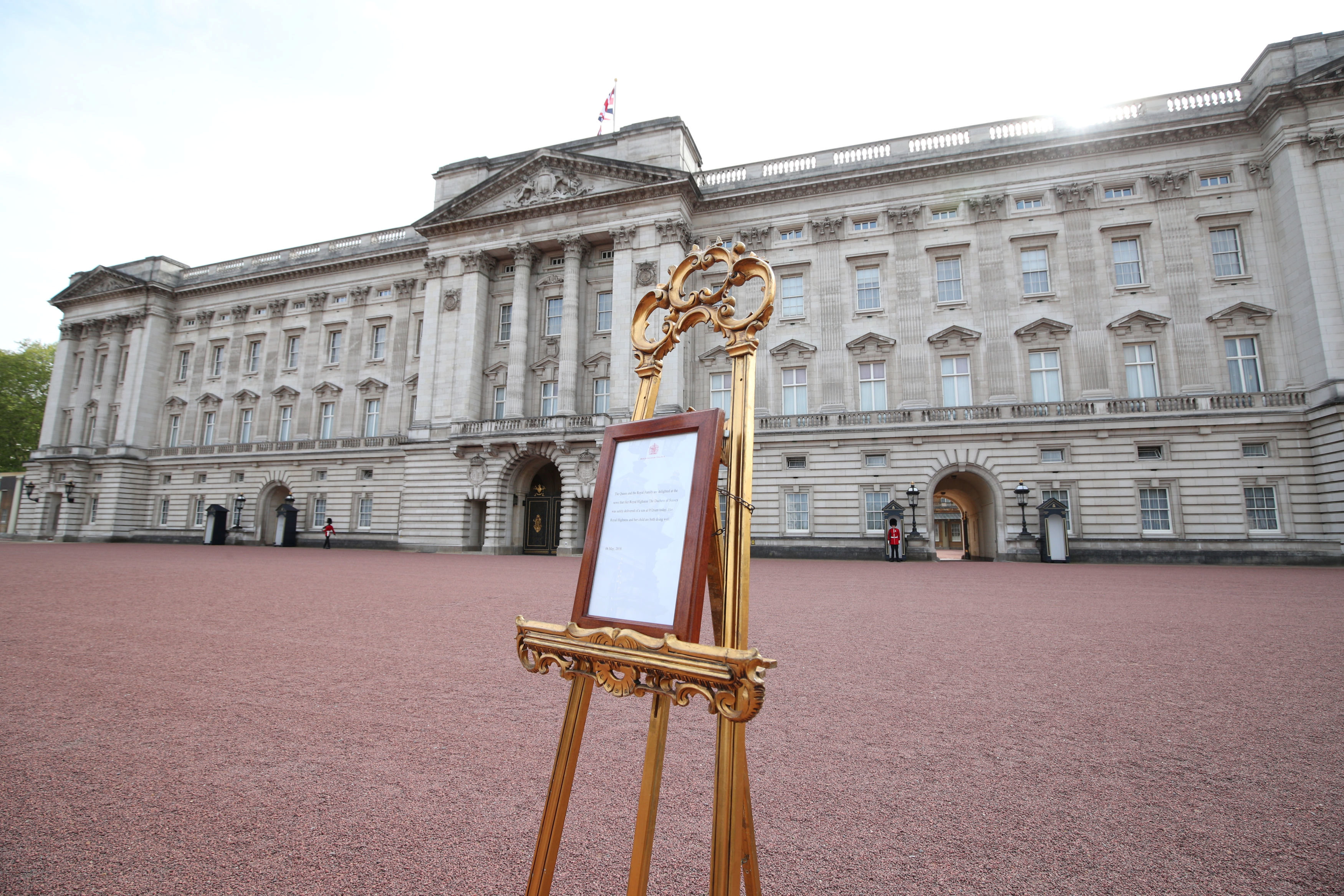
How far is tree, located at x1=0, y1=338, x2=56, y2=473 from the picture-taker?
53469 millimetres

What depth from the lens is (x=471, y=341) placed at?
3388cm

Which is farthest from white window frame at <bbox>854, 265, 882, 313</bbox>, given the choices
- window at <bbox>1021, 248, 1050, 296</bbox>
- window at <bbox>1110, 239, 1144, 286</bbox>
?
window at <bbox>1110, 239, 1144, 286</bbox>

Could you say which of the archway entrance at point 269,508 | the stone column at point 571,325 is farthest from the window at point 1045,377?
the archway entrance at point 269,508

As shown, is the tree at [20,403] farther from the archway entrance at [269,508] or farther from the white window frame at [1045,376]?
the white window frame at [1045,376]

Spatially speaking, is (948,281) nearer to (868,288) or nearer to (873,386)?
(868,288)

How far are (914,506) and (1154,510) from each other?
348 inches

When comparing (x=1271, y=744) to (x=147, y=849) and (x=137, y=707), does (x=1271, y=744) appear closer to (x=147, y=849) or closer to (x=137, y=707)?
(x=147, y=849)

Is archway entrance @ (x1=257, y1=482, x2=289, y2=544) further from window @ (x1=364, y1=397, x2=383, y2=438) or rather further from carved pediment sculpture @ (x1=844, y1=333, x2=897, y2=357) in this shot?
carved pediment sculpture @ (x1=844, y1=333, x2=897, y2=357)

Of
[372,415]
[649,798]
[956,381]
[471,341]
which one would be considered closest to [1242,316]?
[956,381]

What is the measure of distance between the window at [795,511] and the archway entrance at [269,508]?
3119 centimetres

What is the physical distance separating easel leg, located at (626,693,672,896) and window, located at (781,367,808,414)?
2853 cm

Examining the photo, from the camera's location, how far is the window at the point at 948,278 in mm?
28953

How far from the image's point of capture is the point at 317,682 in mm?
5918

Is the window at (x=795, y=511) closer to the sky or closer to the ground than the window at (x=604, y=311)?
closer to the ground
